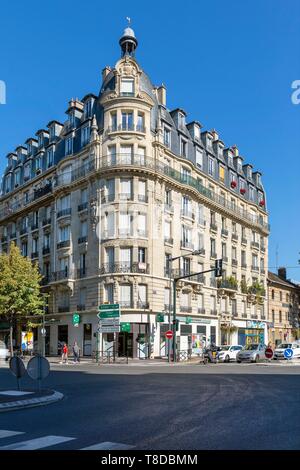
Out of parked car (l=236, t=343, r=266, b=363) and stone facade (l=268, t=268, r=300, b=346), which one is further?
stone facade (l=268, t=268, r=300, b=346)

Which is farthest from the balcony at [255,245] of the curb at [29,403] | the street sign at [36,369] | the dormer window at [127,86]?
the curb at [29,403]

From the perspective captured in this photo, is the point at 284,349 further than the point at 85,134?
No

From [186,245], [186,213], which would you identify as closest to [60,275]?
[186,245]

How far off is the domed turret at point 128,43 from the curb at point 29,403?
37.7 metres

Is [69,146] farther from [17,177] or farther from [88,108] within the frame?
[17,177]

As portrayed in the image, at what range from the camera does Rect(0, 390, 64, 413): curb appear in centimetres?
1142

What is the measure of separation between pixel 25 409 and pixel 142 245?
97.7ft

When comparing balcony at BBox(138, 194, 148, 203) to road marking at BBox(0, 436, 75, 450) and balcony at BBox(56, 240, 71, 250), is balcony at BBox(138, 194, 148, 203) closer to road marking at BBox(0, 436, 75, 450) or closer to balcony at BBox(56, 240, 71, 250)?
balcony at BBox(56, 240, 71, 250)

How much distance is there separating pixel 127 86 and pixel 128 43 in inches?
215

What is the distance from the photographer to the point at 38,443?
7469 millimetres

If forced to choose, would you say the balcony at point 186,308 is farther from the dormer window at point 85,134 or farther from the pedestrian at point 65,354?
the dormer window at point 85,134

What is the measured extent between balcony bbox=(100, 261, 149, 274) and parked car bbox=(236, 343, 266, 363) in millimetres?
9365

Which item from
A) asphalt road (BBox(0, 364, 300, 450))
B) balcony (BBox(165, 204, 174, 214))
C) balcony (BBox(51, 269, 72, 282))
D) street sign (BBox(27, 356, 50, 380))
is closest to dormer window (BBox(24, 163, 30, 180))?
balcony (BBox(51, 269, 72, 282))
